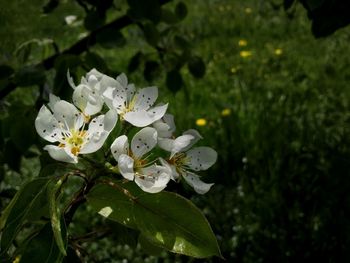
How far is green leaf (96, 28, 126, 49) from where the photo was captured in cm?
186

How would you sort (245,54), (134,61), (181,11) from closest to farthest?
1. (181,11)
2. (134,61)
3. (245,54)

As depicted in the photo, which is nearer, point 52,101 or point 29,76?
point 52,101

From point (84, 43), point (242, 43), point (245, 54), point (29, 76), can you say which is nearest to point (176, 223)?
point (29, 76)

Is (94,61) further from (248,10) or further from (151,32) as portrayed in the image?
(248,10)

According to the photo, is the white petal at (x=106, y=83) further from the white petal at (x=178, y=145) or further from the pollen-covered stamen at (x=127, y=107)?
the white petal at (x=178, y=145)

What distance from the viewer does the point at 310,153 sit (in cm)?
280

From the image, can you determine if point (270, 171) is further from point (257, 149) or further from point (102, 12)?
point (102, 12)

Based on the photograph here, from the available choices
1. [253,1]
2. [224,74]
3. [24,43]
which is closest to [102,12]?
[24,43]

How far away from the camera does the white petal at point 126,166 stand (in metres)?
0.97

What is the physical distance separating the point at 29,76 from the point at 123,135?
0.90 metres

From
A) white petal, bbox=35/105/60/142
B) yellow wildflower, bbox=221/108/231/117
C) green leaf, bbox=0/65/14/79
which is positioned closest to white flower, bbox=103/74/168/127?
white petal, bbox=35/105/60/142

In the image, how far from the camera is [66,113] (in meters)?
1.11

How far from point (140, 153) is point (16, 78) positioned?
904mm

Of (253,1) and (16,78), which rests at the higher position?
(16,78)
